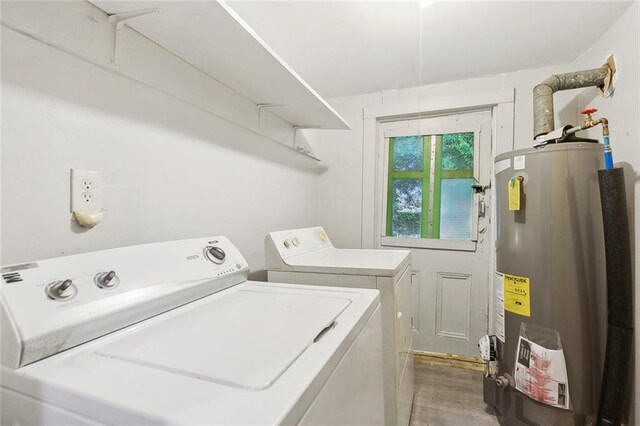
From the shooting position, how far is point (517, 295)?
1522 millimetres

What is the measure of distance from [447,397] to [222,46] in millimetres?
2357

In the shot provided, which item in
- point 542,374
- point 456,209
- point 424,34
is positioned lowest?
point 542,374

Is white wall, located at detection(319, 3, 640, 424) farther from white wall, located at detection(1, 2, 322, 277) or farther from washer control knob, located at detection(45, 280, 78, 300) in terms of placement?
washer control knob, located at detection(45, 280, 78, 300)

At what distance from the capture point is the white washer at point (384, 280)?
1274 millimetres

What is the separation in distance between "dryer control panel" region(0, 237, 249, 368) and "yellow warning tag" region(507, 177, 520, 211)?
4.81 feet

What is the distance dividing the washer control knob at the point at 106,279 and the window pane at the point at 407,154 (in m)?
2.26

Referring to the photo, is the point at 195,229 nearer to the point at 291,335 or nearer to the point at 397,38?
the point at 291,335

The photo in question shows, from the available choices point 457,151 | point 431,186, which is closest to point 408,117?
point 457,151

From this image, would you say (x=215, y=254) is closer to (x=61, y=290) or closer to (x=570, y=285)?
(x=61, y=290)

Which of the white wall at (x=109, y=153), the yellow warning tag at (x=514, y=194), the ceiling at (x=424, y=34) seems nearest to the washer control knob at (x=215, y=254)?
the white wall at (x=109, y=153)

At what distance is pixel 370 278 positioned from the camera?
1.28m

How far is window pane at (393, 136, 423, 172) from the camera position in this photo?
251cm

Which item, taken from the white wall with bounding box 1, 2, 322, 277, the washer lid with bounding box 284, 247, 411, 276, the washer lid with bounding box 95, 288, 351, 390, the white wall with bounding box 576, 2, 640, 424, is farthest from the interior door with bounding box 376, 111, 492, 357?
the washer lid with bounding box 95, 288, 351, 390

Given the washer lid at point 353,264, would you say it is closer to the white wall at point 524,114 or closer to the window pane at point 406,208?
the window pane at point 406,208
